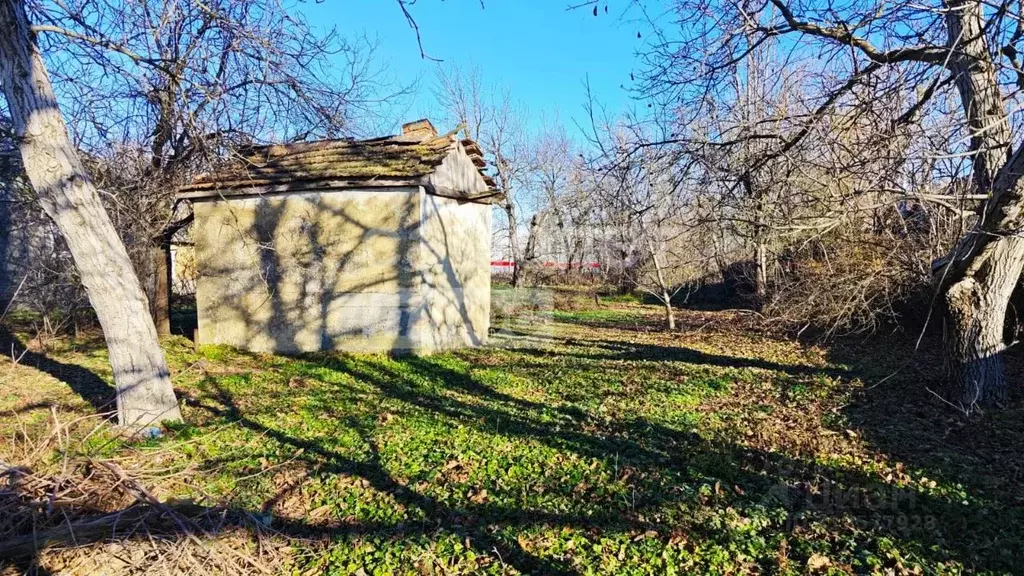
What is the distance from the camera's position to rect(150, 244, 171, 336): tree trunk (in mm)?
11523

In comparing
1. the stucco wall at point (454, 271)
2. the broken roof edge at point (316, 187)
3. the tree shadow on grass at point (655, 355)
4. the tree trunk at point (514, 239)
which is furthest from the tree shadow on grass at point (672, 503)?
the tree trunk at point (514, 239)

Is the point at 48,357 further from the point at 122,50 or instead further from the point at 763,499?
the point at 763,499

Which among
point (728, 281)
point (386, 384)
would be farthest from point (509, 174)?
point (386, 384)

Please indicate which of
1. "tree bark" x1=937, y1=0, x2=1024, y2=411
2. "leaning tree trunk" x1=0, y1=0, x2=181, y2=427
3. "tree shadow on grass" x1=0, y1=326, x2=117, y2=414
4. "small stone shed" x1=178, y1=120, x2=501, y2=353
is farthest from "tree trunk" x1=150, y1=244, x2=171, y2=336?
"tree bark" x1=937, y1=0, x2=1024, y2=411

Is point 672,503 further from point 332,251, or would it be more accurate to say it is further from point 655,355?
point 332,251

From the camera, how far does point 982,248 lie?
210 inches

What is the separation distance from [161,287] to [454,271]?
22.2 feet

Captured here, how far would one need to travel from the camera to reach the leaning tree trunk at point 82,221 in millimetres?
4934

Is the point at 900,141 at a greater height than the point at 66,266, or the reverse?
the point at 900,141

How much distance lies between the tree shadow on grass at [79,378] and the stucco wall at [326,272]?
231 cm

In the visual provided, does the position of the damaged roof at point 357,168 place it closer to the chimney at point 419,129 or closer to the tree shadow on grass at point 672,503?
the chimney at point 419,129

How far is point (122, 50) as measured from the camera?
550 centimetres

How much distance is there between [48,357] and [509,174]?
21.2m

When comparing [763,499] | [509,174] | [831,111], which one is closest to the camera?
[763,499]
